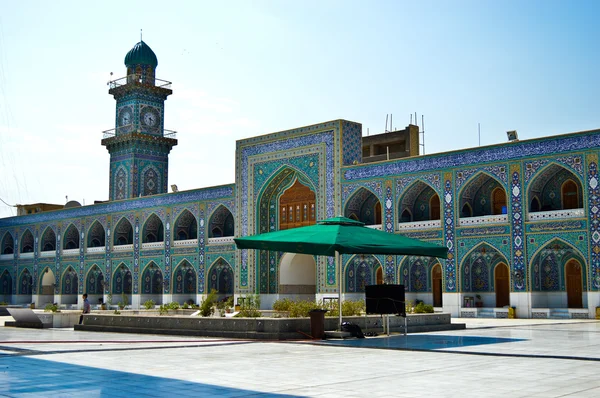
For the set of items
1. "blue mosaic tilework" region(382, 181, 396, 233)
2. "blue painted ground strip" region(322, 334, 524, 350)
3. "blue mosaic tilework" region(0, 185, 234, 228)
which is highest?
"blue mosaic tilework" region(0, 185, 234, 228)

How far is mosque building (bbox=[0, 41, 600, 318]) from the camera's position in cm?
2542

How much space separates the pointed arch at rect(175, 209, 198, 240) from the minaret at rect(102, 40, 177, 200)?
573cm

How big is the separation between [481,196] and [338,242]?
49.9 ft

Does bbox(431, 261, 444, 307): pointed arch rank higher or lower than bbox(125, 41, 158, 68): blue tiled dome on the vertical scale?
lower

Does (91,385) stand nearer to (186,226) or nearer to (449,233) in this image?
(449,233)

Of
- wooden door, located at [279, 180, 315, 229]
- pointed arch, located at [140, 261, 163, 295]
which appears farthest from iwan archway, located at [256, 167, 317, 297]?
pointed arch, located at [140, 261, 163, 295]

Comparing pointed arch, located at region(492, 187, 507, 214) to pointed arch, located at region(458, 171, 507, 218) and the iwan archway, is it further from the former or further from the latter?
the iwan archway

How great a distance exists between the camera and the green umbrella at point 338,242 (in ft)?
46.7

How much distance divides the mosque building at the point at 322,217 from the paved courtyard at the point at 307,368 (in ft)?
38.5

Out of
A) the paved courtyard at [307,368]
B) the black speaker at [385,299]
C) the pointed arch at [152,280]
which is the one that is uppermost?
the pointed arch at [152,280]

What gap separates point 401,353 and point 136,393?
5313mm

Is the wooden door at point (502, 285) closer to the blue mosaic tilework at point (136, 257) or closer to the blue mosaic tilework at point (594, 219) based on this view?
the blue mosaic tilework at point (594, 219)

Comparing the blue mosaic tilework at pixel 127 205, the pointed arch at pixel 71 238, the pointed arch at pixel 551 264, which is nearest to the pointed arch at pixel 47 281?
the pointed arch at pixel 71 238

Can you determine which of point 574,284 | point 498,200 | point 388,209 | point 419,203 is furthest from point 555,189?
point 388,209
